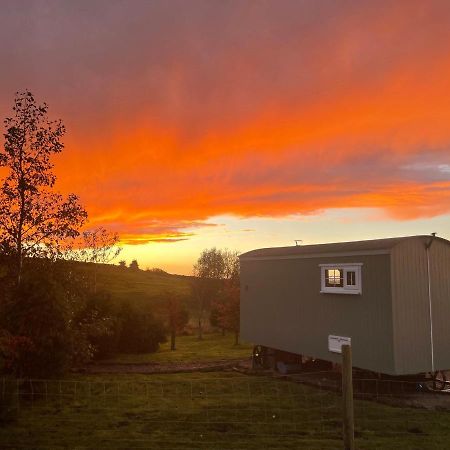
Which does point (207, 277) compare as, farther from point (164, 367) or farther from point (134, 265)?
point (134, 265)

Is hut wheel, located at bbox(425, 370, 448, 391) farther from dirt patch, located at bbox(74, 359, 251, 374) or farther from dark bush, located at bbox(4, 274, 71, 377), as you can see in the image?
dark bush, located at bbox(4, 274, 71, 377)

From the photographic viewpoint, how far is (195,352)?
1266 inches

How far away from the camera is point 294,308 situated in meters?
22.7

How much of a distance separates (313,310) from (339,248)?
3.30m

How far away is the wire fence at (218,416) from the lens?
11500mm

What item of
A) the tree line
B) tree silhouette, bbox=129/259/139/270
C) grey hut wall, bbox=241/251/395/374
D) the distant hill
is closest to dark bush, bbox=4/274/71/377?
the tree line

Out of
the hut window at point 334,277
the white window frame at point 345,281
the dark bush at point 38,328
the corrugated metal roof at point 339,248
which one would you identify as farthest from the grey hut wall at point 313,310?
the dark bush at point 38,328

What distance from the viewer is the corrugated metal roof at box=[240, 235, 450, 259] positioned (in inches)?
717

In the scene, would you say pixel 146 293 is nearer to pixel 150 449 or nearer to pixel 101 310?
pixel 101 310

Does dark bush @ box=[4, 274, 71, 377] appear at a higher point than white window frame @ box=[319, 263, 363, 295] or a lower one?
lower

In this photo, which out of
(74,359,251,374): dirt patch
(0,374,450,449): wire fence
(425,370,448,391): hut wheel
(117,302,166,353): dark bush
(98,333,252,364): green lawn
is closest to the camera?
(0,374,450,449): wire fence

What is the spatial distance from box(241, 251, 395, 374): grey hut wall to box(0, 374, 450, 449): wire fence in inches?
64.0

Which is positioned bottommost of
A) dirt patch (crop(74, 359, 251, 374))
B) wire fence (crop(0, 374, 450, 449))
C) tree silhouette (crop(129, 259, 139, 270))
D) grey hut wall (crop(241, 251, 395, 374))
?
dirt patch (crop(74, 359, 251, 374))

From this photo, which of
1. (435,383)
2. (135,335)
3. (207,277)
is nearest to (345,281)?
(435,383)
